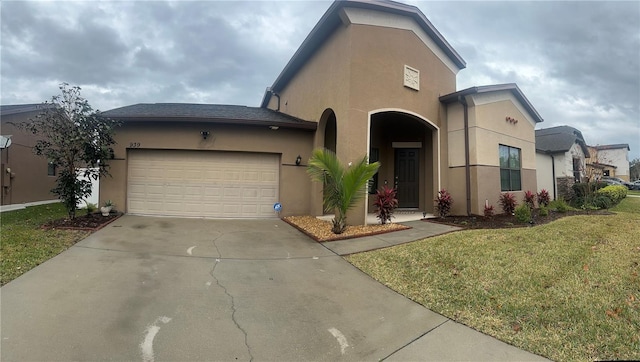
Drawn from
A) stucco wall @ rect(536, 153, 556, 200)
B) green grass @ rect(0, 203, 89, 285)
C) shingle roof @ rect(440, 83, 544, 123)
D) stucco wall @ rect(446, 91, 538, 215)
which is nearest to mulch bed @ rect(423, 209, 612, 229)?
stucco wall @ rect(446, 91, 538, 215)

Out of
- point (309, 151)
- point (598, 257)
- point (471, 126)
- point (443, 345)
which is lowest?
point (443, 345)

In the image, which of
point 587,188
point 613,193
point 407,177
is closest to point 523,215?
point 407,177

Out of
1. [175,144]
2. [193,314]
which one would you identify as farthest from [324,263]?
[175,144]

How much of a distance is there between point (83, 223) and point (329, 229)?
21.7 ft

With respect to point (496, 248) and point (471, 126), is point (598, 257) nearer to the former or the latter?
point (496, 248)

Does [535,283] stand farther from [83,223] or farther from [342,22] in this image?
[83,223]

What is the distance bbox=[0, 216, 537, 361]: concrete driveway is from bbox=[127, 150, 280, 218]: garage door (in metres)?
4.22

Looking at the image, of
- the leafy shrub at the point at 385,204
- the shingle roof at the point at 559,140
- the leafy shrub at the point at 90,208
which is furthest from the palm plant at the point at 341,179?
the shingle roof at the point at 559,140

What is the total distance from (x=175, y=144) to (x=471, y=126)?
10209 millimetres

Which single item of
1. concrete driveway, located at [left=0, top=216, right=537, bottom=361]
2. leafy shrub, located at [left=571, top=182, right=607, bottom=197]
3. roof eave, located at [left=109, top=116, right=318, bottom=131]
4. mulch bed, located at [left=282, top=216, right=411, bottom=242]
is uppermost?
roof eave, located at [left=109, top=116, right=318, bottom=131]

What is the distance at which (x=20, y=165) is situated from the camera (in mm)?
13023

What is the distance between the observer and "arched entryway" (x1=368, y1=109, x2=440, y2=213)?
11578 mm

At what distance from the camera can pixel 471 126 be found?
995cm

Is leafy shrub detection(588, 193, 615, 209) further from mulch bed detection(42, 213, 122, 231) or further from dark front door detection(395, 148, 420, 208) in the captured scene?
mulch bed detection(42, 213, 122, 231)
